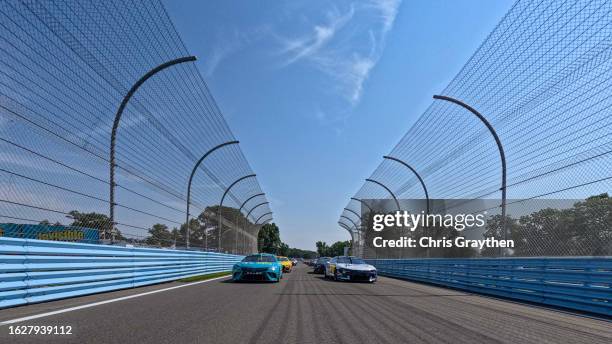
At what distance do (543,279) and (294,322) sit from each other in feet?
22.3

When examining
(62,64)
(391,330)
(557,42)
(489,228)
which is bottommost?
(391,330)

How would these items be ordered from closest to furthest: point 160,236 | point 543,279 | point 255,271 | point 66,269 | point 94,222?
point 66,269, point 543,279, point 94,222, point 255,271, point 160,236

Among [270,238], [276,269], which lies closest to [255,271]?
[276,269]

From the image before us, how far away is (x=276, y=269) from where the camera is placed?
57.8 feet

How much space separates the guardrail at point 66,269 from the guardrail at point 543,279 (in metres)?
9.01

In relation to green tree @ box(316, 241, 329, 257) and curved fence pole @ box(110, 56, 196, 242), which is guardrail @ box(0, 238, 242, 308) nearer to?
curved fence pole @ box(110, 56, 196, 242)

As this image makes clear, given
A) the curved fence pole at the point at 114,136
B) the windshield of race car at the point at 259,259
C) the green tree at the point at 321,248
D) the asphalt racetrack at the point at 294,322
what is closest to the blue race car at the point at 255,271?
the windshield of race car at the point at 259,259

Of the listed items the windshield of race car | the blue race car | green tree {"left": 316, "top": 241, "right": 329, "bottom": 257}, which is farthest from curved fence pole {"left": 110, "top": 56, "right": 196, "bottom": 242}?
green tree {"left": 316, "top": 241, "right": 329, "bottom": 257}

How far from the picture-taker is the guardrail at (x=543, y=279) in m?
9.23

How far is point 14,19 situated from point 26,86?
1130mm

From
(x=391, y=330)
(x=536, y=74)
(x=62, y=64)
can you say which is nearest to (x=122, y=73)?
(x=62, y=64)

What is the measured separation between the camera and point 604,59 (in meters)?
9.82

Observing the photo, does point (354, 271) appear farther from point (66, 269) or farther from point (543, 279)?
point (66, 269)

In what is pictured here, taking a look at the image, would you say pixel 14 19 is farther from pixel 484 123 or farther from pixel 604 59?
pixel 484 123
